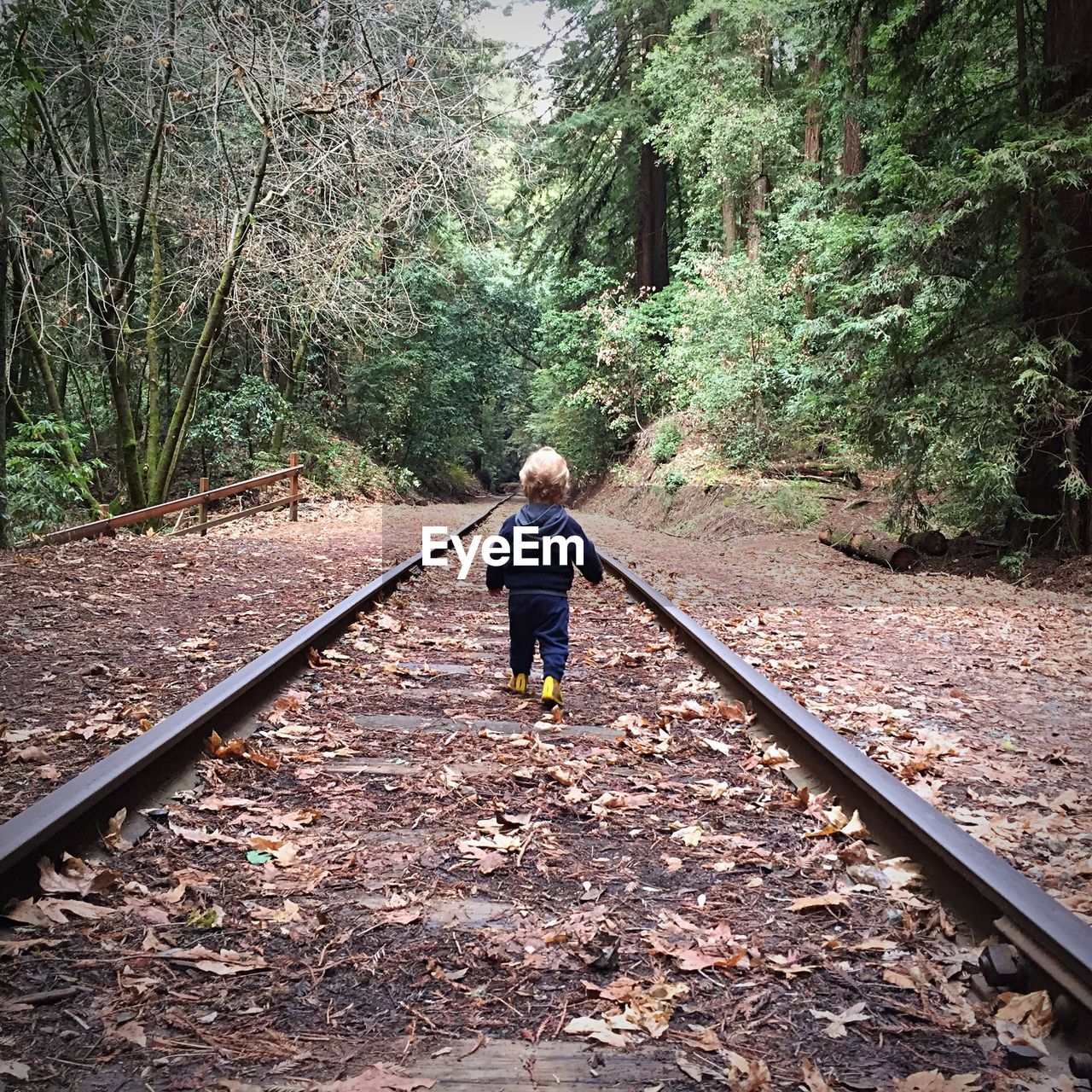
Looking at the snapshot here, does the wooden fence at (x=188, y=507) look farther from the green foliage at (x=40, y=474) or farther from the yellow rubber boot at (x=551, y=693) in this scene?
the yellow rubber boot at (x=551, y=693)

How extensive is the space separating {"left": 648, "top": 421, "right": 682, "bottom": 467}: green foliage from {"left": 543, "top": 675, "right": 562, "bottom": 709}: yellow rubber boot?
56.8 ft

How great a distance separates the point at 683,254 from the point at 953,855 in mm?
20704

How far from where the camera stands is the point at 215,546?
37.7 feet

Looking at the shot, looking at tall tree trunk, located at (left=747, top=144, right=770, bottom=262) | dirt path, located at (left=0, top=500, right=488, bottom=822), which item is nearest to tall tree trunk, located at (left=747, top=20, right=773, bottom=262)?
tall tree trunk, located at (left=747, top=144, right=770, bottom=262)

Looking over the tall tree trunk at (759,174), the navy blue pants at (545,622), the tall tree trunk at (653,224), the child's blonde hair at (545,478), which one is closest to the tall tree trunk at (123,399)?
the child's blonde hair at (545,478)

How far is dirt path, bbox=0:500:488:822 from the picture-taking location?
149 inches

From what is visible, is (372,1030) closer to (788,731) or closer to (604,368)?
(788,731)

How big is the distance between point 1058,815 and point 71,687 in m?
4.57

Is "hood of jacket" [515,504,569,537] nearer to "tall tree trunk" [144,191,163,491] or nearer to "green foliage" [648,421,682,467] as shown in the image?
"tall tree trunk" [144,191,163,491]

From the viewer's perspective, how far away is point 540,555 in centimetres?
473

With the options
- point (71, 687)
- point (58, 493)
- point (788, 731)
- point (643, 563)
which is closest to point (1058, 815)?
point (788, 731)

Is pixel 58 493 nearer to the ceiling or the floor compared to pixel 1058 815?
nearer to the ceiling

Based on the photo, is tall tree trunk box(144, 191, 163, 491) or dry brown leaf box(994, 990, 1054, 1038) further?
tall tree trunk box(144, 191, 163, 491)

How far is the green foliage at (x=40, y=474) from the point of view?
423 inches
